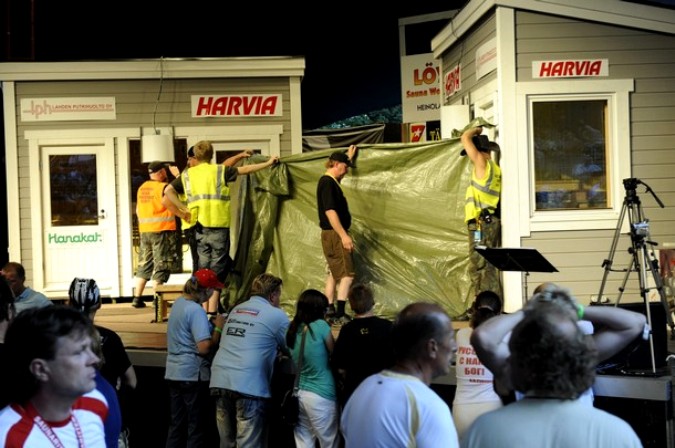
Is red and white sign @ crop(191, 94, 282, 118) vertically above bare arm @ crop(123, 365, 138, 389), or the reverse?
red and white sign @ crop(191, 94, 282, 118)

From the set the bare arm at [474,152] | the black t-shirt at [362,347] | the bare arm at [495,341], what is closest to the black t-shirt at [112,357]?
the black t-shirt at [362,347]

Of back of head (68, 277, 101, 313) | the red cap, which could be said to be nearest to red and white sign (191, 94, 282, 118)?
the red cap

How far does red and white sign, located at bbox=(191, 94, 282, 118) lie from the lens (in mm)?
14773

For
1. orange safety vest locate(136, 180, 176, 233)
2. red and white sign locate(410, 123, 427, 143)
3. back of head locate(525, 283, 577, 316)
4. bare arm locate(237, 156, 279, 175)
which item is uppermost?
red and white sign locate(410, 123, 427, 143)

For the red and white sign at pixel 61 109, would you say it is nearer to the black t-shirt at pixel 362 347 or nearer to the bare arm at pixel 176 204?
the bare arm at pixel 176 204

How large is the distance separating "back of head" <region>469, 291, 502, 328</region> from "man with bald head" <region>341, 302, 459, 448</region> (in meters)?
2.99

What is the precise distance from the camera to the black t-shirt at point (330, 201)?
10.3 meters

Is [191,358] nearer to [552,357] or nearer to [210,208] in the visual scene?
[210,208]

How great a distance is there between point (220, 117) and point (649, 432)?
8793 mm

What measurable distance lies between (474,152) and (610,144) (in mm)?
1499

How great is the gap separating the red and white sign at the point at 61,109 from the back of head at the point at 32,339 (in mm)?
11772

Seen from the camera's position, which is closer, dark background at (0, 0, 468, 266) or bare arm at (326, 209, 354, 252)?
bare arm at (326, 209, 354, 252)

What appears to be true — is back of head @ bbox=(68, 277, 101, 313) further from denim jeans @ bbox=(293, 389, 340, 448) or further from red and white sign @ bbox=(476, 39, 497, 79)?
red and white sign @ bbox=(476, 39, 497, 79)

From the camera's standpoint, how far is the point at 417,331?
146 inches
